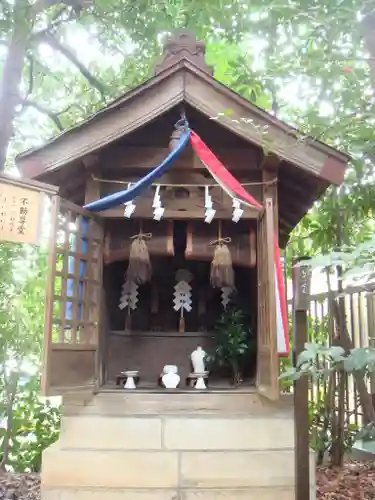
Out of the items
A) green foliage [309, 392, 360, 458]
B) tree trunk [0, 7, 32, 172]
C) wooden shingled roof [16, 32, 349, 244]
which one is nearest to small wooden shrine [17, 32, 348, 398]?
wooden shingled roof [16, 32, 349, 244]

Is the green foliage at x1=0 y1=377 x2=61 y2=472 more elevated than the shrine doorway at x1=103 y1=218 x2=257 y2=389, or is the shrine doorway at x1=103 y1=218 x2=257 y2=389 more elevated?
the shrine doorway at x1=103 y1=218 x2=257 y2=389

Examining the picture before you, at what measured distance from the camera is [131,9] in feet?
20.2

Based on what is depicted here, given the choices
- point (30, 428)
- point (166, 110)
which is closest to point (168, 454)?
point (166, 110)

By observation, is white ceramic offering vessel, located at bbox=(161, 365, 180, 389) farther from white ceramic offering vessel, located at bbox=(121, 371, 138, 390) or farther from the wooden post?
the wooden post

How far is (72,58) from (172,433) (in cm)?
565

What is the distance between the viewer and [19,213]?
3.54 metres

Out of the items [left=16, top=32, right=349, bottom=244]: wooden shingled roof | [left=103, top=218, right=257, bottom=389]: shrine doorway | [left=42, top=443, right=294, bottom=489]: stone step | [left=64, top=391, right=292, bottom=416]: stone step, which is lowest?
[left=42, top=443, right=294, bottom=489]: stone step

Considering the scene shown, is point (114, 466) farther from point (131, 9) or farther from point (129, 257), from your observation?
point (131, 9)

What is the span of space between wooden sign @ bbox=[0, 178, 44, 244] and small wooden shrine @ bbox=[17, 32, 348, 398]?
37 cm

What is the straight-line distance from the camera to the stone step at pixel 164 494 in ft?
13.3

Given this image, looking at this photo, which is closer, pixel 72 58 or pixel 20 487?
pixel 20 487

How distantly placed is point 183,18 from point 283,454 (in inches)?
216

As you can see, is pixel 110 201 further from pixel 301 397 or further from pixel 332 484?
pixel 332 484

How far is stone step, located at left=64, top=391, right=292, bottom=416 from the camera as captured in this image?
4320mm
